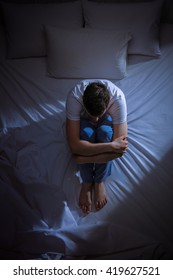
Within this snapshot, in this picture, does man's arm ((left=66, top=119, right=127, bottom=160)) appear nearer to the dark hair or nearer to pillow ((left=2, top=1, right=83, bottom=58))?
the dark hair

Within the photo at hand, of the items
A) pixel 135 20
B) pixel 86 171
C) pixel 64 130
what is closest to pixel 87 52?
pixel 135 20

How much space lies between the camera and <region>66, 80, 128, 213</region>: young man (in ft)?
4.42

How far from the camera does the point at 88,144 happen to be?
136cm

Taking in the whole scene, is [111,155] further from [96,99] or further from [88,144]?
→ [96,99]

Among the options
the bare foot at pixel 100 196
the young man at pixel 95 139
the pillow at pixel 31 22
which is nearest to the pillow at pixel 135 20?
the pillow at pixel 31 22

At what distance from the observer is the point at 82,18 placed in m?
1.93

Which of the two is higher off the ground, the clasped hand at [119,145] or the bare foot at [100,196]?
the clasped hand at [119,145]

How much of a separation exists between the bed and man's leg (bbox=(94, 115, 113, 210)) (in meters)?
0.04

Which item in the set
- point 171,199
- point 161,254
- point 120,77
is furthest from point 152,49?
point 161,254

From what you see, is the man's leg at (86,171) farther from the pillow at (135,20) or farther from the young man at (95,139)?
the pillow at (135,20)

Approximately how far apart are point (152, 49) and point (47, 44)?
0.65 metres

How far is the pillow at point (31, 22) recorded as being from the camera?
1.84m

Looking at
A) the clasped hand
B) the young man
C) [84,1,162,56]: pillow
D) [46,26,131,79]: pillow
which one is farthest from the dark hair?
[84,1,162,56]: pillow
